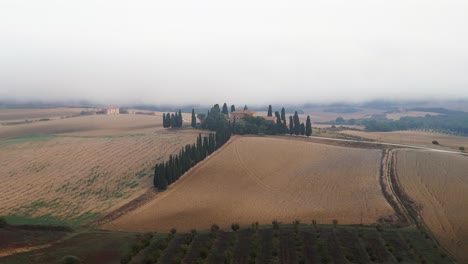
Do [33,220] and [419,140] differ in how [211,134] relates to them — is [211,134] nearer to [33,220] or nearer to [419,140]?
[33,220]

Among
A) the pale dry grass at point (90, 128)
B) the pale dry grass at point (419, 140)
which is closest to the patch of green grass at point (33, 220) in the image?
the pale dry grass at point (90, 128)

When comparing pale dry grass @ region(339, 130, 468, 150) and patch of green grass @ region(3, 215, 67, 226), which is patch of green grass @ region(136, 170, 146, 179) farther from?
pale dry grass @ region(339, 130, 468, 150)

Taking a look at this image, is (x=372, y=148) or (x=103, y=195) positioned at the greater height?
(x=372, y=148)

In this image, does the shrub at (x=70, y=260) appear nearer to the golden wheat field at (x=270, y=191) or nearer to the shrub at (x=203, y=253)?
the shrub at (x=203, y=253)

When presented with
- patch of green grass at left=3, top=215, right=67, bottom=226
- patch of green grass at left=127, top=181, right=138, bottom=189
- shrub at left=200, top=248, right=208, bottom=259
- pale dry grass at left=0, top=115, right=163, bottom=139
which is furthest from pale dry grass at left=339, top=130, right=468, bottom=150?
patch of green grass at left=3, top=215, right=67, bottom=226

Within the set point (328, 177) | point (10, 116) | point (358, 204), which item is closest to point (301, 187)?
point (328, 177)

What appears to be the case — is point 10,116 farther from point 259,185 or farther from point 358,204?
point 358,204
